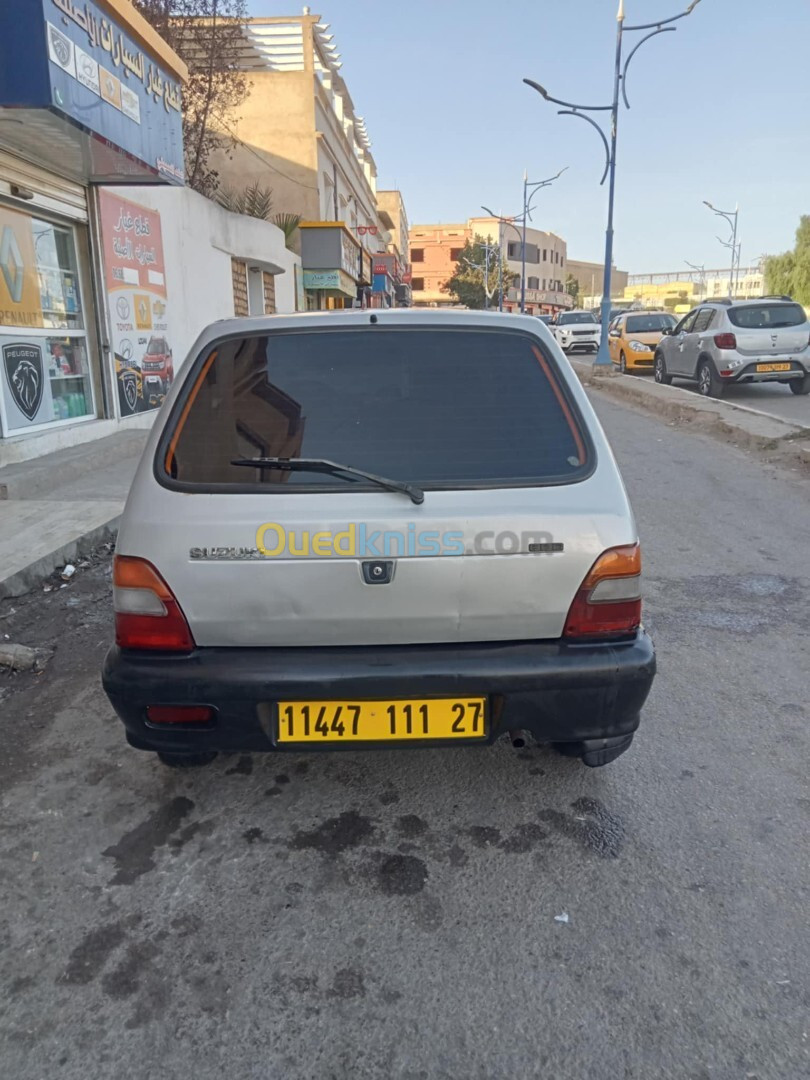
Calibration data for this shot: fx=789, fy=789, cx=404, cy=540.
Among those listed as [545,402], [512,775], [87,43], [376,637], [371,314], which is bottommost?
[512,775]

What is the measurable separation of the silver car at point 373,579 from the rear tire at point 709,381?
1300 centimetres

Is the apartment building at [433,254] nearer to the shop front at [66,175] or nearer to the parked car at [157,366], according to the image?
the parked car at [157,366]

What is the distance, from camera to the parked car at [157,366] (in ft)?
36.3

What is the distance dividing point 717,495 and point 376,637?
6.20 meters

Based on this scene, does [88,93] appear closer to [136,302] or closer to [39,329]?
[39,329]

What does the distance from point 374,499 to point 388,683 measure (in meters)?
0.55

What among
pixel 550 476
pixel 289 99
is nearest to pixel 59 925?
pixel 550 476

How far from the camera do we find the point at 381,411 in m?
2.56

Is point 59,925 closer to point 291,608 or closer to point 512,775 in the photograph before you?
point 291,608

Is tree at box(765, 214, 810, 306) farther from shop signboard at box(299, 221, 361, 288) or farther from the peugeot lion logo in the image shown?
the peugeot lion logo

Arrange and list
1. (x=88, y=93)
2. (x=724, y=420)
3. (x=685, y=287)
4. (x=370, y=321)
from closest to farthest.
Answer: (x=370, y=321)
(x=88, y=93)
(x=724, y=420)
(x=685, y=287)

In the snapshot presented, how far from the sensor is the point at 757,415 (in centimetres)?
1157

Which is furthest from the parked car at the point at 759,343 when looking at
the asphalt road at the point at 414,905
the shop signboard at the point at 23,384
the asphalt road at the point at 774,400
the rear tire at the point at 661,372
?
the asphalt road at the point at 414,905

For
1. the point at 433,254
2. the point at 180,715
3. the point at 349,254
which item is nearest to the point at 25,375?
the point at 180,715
